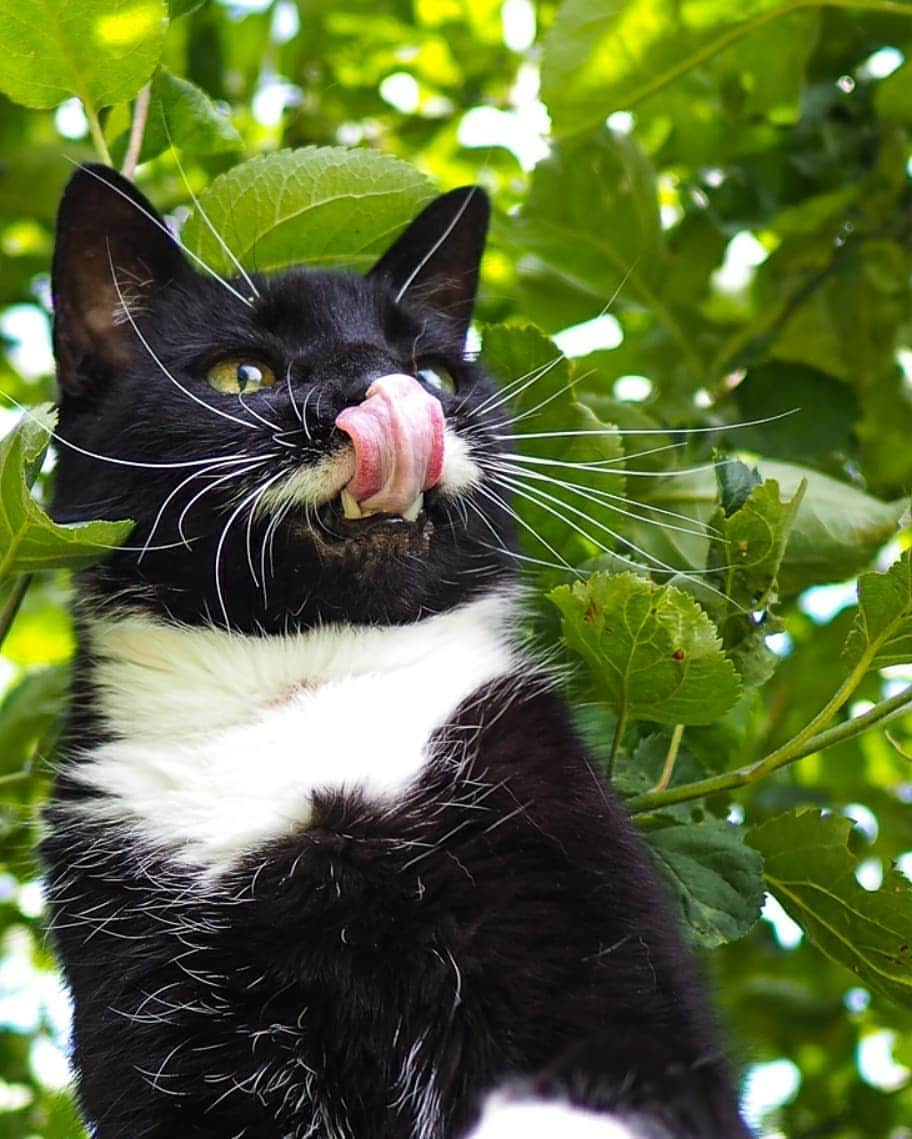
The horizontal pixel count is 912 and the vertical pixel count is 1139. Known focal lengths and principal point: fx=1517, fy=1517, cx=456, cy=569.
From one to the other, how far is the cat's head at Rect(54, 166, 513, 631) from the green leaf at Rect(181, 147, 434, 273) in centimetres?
5

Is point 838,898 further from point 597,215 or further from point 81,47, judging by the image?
point 81,47

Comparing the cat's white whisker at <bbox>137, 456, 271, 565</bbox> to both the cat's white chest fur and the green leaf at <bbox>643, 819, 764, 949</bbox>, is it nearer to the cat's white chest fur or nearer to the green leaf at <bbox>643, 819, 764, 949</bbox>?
the cat's white chest fur

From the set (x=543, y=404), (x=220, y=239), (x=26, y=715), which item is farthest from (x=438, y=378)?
(x=26, y=715)

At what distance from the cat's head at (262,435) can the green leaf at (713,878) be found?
1.42ft

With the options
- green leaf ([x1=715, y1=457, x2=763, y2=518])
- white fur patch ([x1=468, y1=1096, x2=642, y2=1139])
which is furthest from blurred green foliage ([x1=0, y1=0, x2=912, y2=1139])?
white fur patch ([x1=468, y1=1096, x2=642, y2=1139])

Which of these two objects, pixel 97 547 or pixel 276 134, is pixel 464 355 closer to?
pixel 97 547

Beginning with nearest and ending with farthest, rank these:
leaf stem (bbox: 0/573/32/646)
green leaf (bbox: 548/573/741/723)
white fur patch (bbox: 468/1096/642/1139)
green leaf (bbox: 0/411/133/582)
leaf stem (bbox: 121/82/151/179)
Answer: white fur patch (bbox: 468/1096/642/1139)
green leaf (bbox: 0/411/133/582)
green leaf (bbox: 548/573/741/723)
leaf stem (bbox: 0/573/32/646)
leaf stem (bbox: 121/82/151/179)

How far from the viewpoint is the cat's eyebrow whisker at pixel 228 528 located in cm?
169

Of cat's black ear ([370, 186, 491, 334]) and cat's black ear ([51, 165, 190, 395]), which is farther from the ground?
cat's black ear ([51, 165, 190, 395])

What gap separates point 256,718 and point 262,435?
13.5 inches

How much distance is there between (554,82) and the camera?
2221 millimetres

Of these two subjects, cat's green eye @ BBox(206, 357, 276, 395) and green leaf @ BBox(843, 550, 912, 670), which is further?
cat's green eye @ BBox(206, 357, 276, 395)

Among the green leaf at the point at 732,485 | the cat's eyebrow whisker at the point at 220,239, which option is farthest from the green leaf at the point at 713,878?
the cat's eyebrow whisker at the point at 220,239

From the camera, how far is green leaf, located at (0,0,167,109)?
1.74 m
